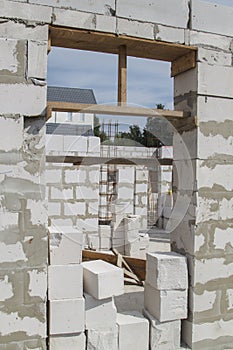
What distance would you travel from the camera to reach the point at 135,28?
341 cm

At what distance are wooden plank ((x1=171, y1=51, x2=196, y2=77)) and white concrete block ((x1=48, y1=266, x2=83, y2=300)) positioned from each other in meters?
2.10

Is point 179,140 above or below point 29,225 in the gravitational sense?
above

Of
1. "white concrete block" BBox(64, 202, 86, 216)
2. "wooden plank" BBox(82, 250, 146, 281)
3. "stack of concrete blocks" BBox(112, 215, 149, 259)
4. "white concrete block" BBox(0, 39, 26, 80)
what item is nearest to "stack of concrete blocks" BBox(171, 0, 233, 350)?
"white concrete block" BBox(0, 39, 26, 80)

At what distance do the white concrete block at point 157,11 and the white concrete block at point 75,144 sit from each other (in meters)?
6.59

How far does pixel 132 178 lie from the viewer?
38.8 ft

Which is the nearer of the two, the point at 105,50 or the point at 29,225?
the point at 29,225

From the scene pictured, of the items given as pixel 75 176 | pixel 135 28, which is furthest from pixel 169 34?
pixel 75 176

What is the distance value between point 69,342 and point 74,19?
2716 mm

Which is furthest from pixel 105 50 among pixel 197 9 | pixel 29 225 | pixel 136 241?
pixel 136 241

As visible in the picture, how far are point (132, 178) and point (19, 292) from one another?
885 centimetres

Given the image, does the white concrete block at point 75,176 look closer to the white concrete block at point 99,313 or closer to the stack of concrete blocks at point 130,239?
the stack of concrete blocks at point 130,239

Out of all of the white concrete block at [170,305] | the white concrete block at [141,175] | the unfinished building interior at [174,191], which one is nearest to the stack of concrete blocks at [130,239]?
the white concrete block at [141,175]

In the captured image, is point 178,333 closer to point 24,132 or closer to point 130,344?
point 130,344

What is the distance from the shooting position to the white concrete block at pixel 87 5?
314 centimetres
